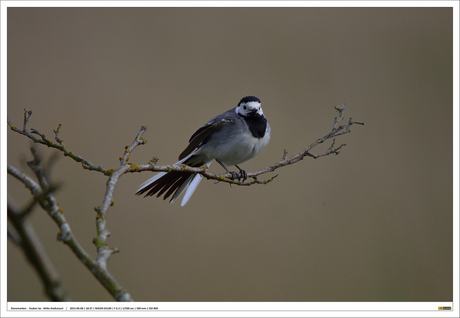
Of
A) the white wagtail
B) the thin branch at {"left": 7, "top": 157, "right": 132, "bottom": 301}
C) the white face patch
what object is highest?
the white face patch

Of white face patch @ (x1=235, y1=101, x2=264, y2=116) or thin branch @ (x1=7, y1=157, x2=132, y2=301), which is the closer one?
thin branch @ (x1=7, y1=157, x2=132, y2=301)

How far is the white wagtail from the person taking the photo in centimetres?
184

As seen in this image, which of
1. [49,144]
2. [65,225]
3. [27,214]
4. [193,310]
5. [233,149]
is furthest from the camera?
[233,149]

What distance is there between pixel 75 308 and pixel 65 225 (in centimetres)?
62

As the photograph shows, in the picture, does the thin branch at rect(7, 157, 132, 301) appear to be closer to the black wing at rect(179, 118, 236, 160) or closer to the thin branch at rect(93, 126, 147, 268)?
the thin branch at rect(93, 126, 147, 268)

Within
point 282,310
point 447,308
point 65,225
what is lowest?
point 447,308

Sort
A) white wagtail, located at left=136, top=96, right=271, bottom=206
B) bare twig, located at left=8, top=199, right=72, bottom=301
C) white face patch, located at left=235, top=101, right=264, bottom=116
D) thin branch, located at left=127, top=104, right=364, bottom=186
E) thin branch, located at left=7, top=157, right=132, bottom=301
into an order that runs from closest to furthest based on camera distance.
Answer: bare twig, located at left=8, top=199, right=72, bottom=301 → thin branch, located at left=7, top=157, right=132, bottom=301 → thin branch, located at left=127, top=104, right=364, bottom=186 → white wagtail, located at left=136, top=96, right=271, bottom=206 → white face patch, located at left=235, top=101, right=264, bottom=116

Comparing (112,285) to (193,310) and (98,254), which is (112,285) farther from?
(193,310)

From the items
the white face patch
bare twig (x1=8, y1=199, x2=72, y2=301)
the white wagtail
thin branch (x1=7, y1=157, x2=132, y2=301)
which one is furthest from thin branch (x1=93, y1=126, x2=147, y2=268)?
the white face patch

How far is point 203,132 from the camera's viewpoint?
1.91 metres

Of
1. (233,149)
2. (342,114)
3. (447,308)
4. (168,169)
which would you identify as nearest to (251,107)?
(233,149)

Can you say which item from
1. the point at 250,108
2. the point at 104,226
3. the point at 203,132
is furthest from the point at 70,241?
the point at 250,108

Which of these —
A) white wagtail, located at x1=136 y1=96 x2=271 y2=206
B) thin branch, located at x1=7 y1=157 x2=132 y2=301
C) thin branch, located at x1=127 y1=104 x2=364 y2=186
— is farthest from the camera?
white wagtail, located at x1=136 y1=96 x2=271 y2=206

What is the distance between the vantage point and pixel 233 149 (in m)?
1.95
